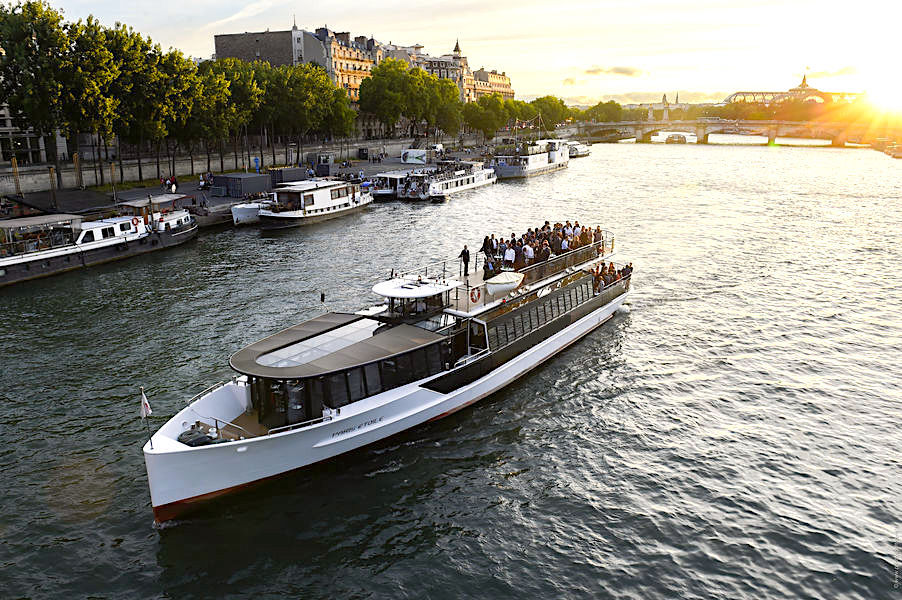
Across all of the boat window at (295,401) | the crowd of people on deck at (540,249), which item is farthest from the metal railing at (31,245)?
the boat window at (295,401)

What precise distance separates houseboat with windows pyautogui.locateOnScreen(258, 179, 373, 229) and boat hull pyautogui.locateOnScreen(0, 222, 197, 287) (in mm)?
9504

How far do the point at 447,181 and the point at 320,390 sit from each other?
7134 cm

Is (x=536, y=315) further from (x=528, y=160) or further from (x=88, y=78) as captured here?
(x=528, y=160)

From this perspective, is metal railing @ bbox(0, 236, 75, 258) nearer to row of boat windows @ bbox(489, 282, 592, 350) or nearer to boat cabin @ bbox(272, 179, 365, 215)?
boat cabin @ bbox(272, 179, 365, 215)

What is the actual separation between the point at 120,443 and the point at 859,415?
87.5ft

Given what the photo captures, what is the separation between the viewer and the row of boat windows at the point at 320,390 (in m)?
19.8

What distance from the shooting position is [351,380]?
2062 centimetres

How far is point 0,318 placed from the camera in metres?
36.1

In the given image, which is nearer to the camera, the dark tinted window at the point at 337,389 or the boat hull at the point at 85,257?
the dark tinted window at the point at 337,389

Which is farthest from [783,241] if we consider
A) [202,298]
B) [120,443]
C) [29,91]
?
[29,91]

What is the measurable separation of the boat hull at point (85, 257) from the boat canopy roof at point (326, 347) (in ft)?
96.0

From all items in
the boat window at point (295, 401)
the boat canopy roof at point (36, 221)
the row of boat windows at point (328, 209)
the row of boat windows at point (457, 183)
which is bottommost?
the boat window at point (295, 401)

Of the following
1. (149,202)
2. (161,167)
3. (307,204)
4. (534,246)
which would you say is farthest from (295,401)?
(161,167)

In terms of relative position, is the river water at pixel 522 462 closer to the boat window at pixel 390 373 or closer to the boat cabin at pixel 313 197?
the boat window at pixel 390 373
